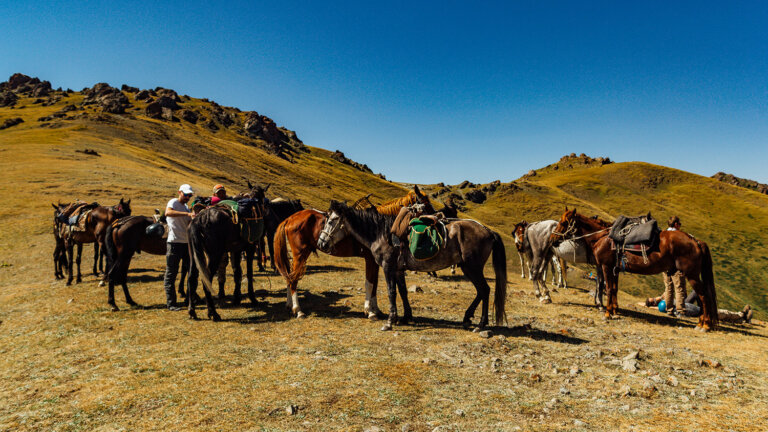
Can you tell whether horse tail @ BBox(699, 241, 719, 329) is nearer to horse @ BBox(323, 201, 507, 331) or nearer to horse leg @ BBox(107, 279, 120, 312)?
horse @ BBox(323, 201, 507, 331)

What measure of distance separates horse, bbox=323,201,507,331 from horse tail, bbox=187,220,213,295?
303cm

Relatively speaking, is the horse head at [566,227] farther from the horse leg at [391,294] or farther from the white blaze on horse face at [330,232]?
the white blaze on horse face at [330,232]

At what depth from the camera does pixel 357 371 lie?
220 inches

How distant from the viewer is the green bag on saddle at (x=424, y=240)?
7988 mm

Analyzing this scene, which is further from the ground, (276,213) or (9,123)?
(9,123)

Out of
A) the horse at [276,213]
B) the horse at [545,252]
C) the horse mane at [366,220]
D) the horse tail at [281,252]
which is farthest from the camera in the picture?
the horse at [276,213]

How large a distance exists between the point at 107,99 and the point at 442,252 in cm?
13043

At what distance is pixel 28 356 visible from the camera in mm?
6375

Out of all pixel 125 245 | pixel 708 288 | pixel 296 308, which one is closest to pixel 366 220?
pixel 296 308

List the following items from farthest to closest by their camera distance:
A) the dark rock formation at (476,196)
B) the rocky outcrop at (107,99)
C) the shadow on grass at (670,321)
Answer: the rocky outcrop at (107,99) < the dark rock formation at (476,196) < the shadow on grass at (670,321)

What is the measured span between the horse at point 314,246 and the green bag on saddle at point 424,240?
110cm

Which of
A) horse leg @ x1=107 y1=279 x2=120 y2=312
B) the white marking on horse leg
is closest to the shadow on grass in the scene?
the white marking on horse leg

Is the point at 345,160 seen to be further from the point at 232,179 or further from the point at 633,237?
the point at 633,237

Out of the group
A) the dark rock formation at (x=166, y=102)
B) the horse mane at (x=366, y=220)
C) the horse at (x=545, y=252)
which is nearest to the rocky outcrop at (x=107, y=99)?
the dark rock formation at (x=166, y=102)
